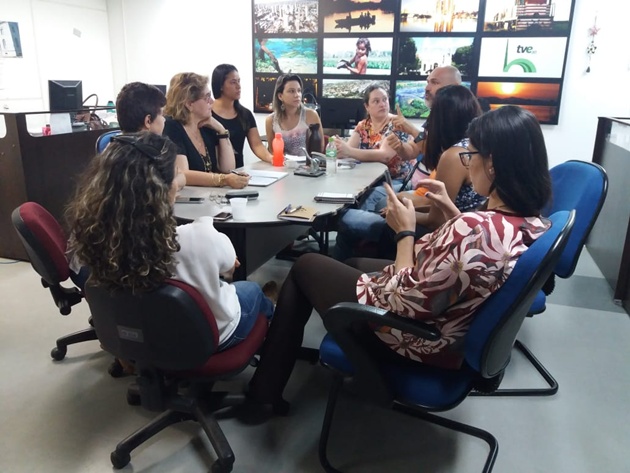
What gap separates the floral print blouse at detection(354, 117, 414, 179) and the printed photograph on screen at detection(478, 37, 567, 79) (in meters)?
1.98

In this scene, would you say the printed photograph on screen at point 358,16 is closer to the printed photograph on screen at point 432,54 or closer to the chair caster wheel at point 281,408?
the printed photograph on screen at point 432,54

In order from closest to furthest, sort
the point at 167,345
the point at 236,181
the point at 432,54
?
the point at 167,345 → the point at 236,181 → the point at 432,54

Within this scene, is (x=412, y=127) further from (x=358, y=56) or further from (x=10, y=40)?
(x=10, y=40)

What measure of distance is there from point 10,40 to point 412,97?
4333 mm

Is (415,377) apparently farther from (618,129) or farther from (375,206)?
(618,129)

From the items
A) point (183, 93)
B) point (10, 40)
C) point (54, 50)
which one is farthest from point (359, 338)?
point (54, 50)

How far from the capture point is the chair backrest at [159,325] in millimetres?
1284

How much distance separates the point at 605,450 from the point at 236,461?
1.35 metres

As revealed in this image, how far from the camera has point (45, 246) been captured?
184 centimetres

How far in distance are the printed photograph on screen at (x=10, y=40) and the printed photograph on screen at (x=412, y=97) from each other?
413 centimetres

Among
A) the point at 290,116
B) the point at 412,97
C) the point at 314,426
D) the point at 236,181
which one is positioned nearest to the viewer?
the point at 314,426

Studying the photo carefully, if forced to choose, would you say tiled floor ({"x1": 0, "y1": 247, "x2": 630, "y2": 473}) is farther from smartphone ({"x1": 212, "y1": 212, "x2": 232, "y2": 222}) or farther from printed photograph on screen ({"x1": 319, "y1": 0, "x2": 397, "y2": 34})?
printed photograph on screen ({"x1": 319, "y1": 0, "x2": 397, "y2": 34})

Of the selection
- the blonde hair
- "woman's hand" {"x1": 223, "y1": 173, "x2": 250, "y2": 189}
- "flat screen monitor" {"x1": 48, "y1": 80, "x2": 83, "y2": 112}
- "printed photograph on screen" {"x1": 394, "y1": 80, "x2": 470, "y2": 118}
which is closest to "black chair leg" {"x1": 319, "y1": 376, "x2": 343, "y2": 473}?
"woman's hand" {"x1": 223, "y1": 173, "x2": 250, "y2": 189}

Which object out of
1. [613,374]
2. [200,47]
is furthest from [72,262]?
[200,47]
